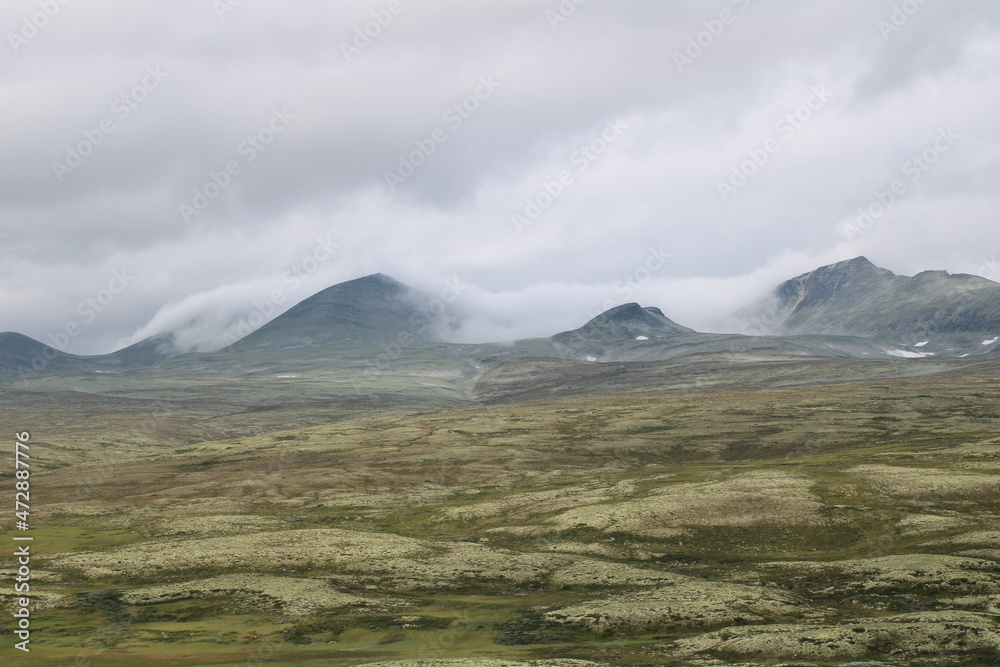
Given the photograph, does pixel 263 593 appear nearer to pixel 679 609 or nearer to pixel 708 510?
pixel 679 609

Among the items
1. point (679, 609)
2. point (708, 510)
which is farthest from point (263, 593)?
point (708, 510)

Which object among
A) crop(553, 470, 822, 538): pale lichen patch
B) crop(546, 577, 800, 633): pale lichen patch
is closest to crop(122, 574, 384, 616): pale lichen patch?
crop(546, 577, 800, 633): pale lichen patch

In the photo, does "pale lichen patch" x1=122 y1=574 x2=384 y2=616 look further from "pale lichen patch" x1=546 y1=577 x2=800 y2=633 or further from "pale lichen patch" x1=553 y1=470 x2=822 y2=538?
"pale lichen patch" x1=553 y1=470 x2=822 y2=538

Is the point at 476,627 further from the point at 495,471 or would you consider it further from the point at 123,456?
the point at 123,456

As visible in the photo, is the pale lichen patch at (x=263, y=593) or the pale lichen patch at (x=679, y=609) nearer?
the pale lichen patch at (x=679, y=609)

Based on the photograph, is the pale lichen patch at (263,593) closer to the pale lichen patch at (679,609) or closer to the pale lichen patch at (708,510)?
the pale lichen patch at (679,609)

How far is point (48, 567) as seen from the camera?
214 feet

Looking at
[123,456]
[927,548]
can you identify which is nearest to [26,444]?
[123,456]

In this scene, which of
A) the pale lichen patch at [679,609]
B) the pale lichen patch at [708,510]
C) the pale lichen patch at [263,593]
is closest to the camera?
the pale lichen patch at [679,609]

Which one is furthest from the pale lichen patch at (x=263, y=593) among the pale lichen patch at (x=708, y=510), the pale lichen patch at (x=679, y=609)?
the pale lichen patch at (x=708, y=510)

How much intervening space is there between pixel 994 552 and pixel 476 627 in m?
43.4

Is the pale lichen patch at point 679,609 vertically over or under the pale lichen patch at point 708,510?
over

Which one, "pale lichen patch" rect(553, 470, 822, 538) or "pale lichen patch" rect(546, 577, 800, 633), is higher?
"pale lichen patch" rect(546, 577, 800, 633)

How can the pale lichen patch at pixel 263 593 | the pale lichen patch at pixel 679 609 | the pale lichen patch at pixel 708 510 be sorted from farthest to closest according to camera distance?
the pale lichen patch at pixel 708 510 < the pale lichen patch at pixel 263 593 < the pale lichen patch at pixel 679 609
